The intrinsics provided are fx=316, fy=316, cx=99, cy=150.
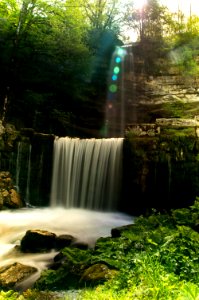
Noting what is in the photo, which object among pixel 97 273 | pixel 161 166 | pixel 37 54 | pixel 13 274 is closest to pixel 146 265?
pixel 97 273

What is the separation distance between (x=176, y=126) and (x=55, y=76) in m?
8.25

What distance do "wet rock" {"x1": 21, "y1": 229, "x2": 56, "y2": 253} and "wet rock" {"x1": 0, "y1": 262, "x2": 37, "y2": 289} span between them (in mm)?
1120

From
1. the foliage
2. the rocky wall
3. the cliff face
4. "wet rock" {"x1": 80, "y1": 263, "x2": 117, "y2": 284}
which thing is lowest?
"wet rock" {"x1": 80, "y1": 263, "x2": 117, "y2": 284}

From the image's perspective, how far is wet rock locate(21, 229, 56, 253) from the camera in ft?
24.8

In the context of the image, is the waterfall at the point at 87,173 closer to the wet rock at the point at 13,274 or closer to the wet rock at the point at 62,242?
the wet rock at the point at 62,242

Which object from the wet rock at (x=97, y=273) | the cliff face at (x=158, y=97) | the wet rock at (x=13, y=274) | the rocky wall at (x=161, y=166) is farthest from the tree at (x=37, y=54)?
the wet rock at (x=97, y=273)

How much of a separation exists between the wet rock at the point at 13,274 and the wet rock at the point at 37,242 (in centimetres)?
112

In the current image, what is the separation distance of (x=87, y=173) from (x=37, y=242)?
6.21 meters

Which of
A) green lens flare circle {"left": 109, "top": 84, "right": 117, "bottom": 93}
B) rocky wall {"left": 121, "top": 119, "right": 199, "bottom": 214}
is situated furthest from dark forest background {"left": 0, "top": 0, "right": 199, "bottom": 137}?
rocky wall {"left": 121, "top": 119, "right": 199, "bottom": 214}

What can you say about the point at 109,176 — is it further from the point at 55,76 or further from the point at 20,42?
the point at 20,42

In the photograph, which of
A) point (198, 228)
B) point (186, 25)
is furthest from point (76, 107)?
point (198, 228)

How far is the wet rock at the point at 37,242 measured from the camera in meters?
7.57

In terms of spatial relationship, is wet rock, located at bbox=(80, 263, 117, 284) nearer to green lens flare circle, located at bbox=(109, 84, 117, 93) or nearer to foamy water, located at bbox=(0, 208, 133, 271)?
foamy water, located at bbox=(0, 208, 133, 271)

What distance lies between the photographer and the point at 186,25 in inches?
866
